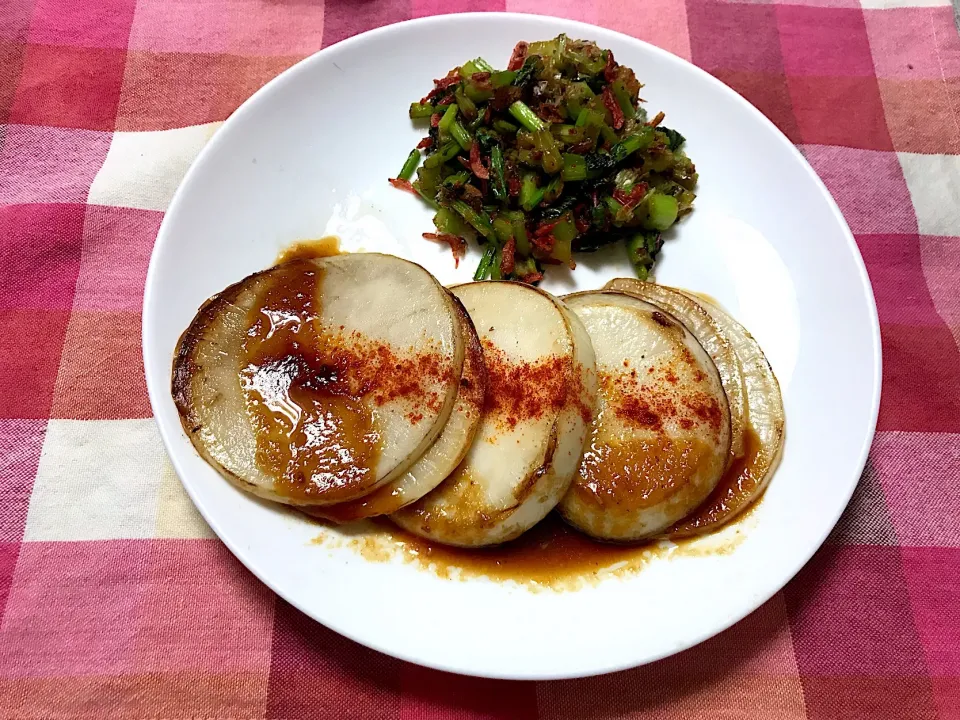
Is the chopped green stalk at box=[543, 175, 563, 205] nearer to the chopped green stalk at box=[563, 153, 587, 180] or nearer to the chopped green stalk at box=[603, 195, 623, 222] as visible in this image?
the chopped green stalk at box=[563, 153, 587, 180]

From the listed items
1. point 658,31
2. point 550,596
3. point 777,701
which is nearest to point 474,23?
point 658,31

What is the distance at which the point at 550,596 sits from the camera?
252cm

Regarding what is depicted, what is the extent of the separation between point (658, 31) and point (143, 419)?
363 cm

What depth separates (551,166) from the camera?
3076mm

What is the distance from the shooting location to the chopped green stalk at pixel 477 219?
3.18m

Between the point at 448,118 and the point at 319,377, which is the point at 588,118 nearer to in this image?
the point at 448,118

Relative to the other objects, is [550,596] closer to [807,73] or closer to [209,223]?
[209,223]

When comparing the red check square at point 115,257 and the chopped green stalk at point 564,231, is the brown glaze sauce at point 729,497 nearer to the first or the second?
the chopped green stalk at point 564,231

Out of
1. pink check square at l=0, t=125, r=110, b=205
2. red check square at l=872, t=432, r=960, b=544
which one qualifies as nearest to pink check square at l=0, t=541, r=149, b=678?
pink check square at l=0, t=125, r=110, b=205

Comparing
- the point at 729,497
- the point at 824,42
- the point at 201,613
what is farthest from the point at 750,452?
the point at 824,42

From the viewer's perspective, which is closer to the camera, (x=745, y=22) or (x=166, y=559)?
(x=166, y=559)

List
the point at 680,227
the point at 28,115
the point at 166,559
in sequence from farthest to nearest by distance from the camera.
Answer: the point at 28,115
the point at 680,227
the point at 166,559

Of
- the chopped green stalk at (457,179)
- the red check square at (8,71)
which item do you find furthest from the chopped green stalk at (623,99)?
the red check square at (8,71)

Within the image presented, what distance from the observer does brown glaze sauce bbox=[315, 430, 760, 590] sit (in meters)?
2.56
